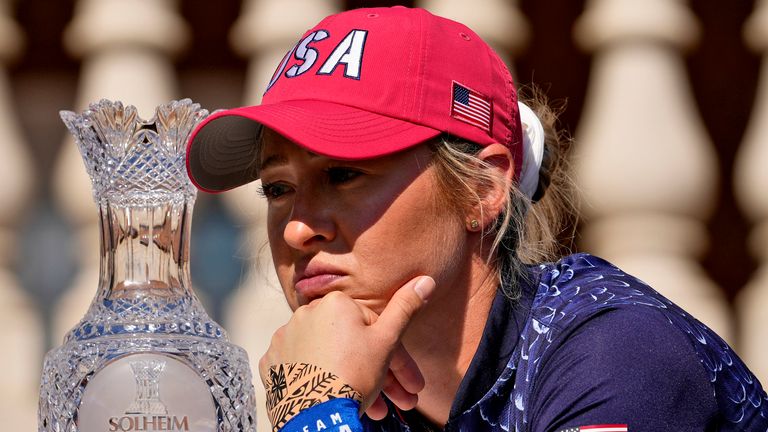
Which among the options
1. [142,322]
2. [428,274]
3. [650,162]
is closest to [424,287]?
[428,274]

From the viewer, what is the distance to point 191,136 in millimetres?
2387

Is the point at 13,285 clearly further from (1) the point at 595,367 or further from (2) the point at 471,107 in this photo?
(1) the point at 595,367

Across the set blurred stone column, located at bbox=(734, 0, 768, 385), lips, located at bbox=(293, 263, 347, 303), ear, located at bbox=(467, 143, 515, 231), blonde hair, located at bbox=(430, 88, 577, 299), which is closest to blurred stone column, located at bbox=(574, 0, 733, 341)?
blurred stone column, located at bbox=(734, 0, 768, 385)

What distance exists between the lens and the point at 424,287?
2271mm

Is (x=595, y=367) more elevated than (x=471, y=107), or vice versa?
(x=471, y=107)

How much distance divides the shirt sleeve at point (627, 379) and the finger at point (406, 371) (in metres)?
0.23

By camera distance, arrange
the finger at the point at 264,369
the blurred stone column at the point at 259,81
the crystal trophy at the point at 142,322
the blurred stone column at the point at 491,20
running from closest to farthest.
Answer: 1. the crystal trophy at the point at 142,322
2. the finger at the point at 264,369
3. the blurred stone column at the point at 259,81
4. the blurred stone column at the point at 491,20

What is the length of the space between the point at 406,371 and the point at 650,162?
2851 millimetres

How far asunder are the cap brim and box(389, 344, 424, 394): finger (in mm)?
337

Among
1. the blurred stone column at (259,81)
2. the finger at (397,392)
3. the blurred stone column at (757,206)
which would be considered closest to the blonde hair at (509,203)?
the finger at (397,392)

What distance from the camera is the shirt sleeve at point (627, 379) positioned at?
2.01 m

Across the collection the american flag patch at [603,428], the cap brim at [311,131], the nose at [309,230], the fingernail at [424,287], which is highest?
the cap brim at [311,131]

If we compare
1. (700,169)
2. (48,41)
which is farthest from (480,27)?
(48,41)

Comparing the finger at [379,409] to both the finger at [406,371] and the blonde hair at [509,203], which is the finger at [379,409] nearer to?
the finger at [406,371]
